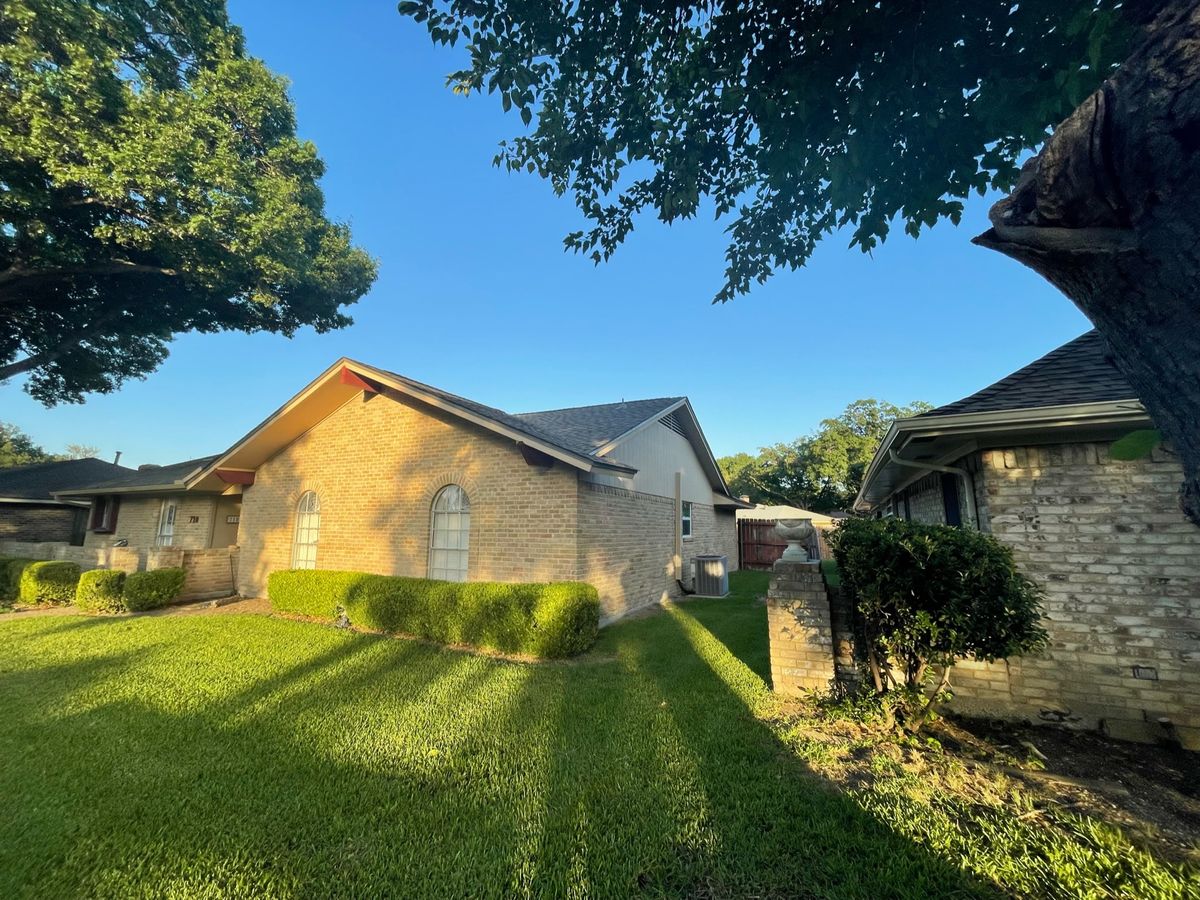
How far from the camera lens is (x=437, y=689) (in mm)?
5715

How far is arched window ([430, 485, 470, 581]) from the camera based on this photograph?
30.2 ft

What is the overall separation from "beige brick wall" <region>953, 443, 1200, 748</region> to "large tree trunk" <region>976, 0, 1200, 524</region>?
4225mm

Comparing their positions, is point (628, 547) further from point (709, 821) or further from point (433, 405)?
point (709, 821)

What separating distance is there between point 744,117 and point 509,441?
21.3 feet

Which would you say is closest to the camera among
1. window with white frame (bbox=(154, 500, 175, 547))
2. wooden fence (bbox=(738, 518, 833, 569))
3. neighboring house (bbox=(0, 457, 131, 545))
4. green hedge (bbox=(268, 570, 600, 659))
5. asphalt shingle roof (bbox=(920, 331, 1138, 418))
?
asphalt shingle roof (bbox=(920, 331, 1138, 418))

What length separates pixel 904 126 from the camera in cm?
328

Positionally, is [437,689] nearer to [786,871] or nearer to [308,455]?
[786,871]

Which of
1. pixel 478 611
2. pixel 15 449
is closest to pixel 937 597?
pixel 478 611

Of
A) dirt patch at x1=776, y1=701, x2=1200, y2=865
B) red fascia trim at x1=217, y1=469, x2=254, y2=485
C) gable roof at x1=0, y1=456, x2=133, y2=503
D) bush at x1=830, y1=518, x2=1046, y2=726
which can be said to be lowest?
dirt patch at x1=776, y1=701, x2=1200, y2=865

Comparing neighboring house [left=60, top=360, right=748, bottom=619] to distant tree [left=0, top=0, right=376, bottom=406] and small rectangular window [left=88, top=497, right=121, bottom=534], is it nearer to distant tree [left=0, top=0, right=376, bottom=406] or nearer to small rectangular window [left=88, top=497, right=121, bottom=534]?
small rectangular window [left=88, top=497, right=121, bottom=534]

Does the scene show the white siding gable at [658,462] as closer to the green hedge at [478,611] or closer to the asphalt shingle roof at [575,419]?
the asphalt shingle roof at [575,419]

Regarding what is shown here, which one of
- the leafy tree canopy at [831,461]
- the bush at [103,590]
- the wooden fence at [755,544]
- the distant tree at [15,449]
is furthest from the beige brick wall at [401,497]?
the distant tree at [15,449]

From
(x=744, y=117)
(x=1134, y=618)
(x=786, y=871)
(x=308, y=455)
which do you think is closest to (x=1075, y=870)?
(x=786, y=871)

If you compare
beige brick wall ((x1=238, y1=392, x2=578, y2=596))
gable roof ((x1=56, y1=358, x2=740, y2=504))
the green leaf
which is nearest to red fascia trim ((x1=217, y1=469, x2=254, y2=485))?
gable roof ((x1=56, y1=358, x2=740, y2=504))
